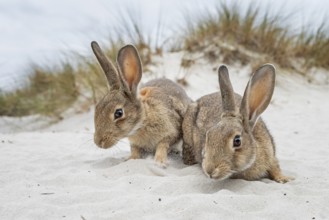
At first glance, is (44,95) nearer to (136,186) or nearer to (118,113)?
(118,113)

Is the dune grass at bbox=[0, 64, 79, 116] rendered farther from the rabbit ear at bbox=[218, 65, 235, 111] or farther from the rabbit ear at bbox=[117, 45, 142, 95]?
the rabbit ear at bbox=[218, 65, 235, 111]

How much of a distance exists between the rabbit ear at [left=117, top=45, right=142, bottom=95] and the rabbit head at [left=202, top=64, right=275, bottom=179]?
4.04ft

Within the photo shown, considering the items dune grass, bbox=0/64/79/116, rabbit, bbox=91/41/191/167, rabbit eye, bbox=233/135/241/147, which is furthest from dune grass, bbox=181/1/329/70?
rabbit eye, bbox=233/135/241/147

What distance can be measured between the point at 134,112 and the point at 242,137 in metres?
1.51

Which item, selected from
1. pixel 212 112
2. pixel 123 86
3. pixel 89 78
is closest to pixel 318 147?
pixel 212 112

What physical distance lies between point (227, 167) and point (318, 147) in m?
3.32

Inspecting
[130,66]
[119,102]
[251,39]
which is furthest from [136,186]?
[251,39]

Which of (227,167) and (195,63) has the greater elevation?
(227,167)

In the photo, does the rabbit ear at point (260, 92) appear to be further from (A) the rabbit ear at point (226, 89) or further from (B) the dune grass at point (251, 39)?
(B) the dune grass at point (251, 39)

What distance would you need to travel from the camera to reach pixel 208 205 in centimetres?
372

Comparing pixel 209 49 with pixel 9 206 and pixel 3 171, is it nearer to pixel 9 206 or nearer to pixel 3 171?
pixel 3 171

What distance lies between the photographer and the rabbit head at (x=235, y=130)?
13.4 feet

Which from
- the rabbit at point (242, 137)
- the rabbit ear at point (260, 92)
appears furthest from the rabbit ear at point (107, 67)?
the rabbit ear at point (260, 92)

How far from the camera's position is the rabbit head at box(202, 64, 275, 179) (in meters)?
4.09
